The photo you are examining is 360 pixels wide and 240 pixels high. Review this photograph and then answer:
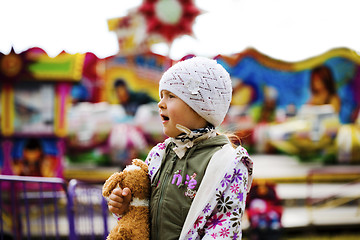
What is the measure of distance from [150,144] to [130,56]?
1.47 meters

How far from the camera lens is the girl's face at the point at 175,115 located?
4.69 feet

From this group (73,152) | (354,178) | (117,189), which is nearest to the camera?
(117,189)

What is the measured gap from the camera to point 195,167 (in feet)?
4.54

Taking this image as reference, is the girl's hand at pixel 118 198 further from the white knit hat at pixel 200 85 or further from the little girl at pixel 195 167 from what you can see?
the white knit hat at pixel 200 85

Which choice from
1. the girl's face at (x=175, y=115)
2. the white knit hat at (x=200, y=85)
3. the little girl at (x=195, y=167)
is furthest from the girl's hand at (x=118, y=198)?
the white knit hat at (x=200, y=85)

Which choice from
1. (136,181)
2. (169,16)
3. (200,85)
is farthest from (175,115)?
(169,16)

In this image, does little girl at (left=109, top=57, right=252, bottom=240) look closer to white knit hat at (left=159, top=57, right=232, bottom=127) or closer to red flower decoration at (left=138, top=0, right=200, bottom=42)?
white knit hat at (left=159, top=57, right=232, bottom=127)

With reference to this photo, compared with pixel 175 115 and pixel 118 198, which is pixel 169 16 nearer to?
pixel 175 115

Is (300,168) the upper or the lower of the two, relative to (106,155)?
lower

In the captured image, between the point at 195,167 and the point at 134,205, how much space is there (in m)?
0.24

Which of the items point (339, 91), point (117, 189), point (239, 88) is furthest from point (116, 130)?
point (117, 189)

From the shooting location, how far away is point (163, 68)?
6.92m

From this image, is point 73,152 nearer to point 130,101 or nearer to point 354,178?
point 130,101

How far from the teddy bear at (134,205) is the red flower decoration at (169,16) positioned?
217 inches
